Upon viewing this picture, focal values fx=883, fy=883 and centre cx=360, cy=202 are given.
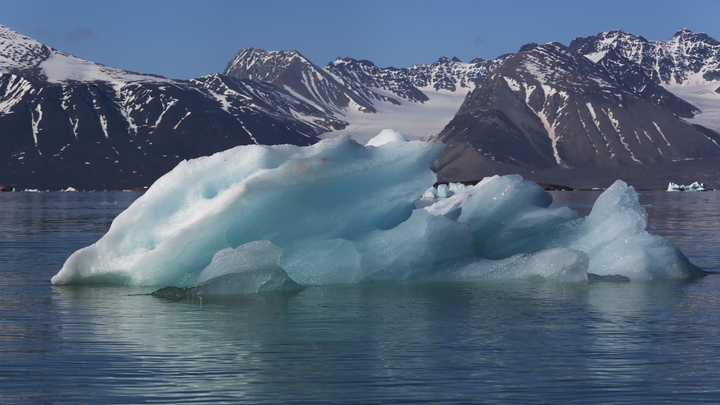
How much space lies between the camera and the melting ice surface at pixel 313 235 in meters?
20.0

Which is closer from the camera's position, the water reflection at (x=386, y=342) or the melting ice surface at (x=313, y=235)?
the water reflection at (x=386, y=342)

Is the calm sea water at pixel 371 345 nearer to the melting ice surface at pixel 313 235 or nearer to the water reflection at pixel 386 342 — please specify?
the water reflection at pixel 386 342

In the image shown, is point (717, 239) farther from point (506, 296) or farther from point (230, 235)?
point (230, 235)

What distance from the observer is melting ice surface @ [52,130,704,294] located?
20.0 m

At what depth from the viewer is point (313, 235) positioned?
21.5 meters

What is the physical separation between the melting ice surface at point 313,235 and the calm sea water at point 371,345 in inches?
30.3

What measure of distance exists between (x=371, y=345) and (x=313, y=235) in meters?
8.14

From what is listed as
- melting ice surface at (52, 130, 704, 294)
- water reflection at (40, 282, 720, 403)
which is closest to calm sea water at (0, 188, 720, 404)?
water reflection at (40, 282, 720, 403)

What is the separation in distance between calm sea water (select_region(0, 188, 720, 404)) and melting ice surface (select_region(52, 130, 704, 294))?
0.77 metres

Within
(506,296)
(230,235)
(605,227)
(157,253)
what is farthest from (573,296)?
(157,253)

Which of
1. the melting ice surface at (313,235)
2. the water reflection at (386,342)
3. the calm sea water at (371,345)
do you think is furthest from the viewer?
the melting ice surface at (313,235)

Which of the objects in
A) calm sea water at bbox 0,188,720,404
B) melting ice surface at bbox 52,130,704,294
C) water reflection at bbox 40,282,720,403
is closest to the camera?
calm sea water at bbox 0,188,720,404

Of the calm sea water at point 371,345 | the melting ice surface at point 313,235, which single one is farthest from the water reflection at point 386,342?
the melting ice surface at point 313,235

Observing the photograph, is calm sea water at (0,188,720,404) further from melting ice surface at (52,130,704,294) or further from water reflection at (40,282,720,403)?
melting ice surface at (52,130,704,294)
